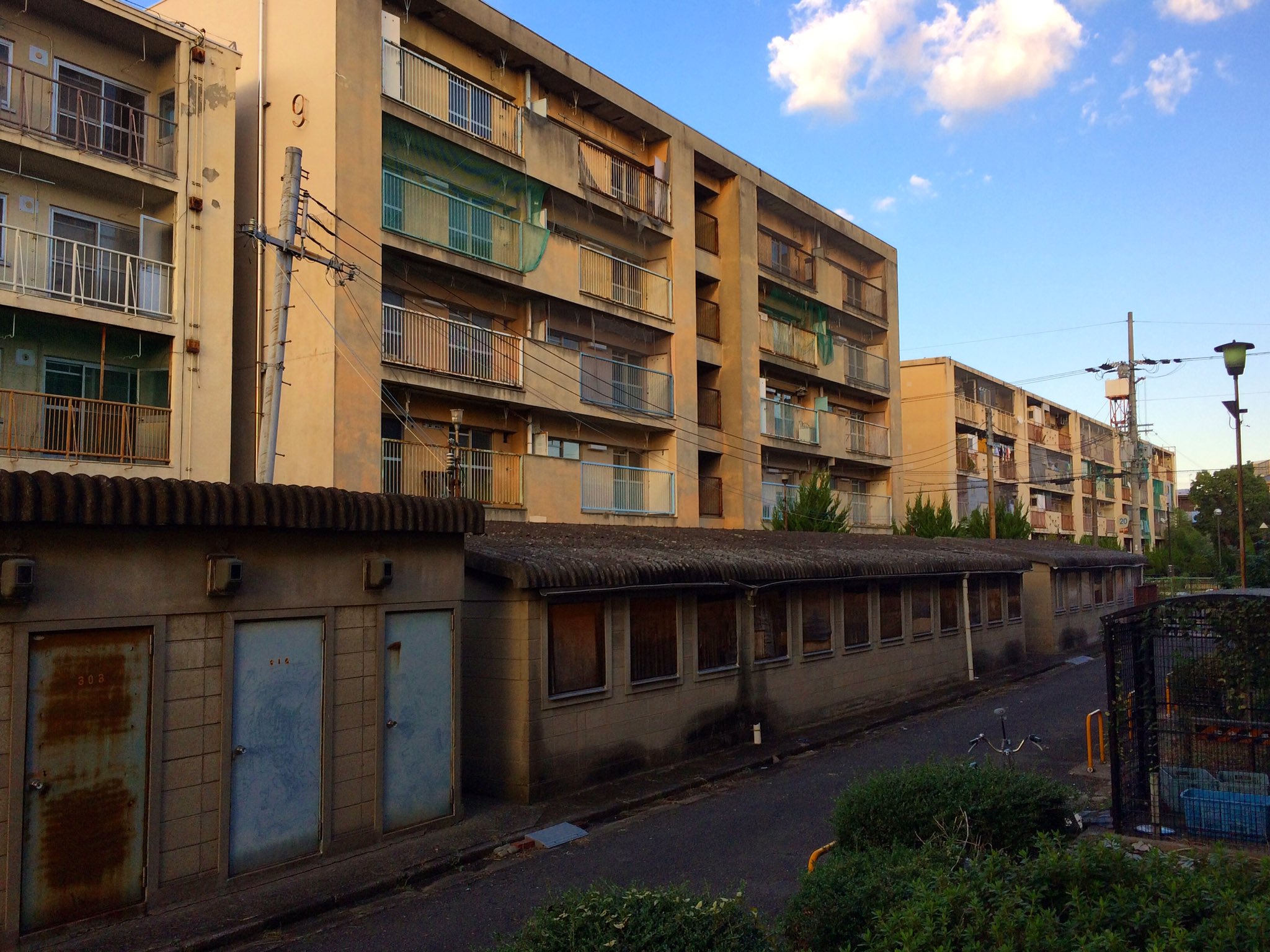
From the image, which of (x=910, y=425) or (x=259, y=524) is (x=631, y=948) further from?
(x=910, y=425)

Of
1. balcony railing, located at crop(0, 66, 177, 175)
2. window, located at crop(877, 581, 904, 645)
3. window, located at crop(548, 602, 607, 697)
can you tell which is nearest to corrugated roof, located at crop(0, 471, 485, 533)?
window, located at crop(548, 602, 607, 697)

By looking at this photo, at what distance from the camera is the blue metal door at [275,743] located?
30.8ft

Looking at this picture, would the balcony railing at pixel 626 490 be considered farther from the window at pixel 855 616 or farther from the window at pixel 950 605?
the window at pixel 950 605

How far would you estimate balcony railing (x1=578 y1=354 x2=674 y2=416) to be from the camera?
82.7 feet

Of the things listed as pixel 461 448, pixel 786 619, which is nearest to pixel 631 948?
pixel 786 619

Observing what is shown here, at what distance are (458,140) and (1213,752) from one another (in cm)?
1827

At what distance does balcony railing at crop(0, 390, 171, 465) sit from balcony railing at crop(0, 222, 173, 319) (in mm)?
1828

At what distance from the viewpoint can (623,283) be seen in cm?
2700

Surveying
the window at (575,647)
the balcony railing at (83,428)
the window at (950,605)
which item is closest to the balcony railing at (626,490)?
the window at (950,605)

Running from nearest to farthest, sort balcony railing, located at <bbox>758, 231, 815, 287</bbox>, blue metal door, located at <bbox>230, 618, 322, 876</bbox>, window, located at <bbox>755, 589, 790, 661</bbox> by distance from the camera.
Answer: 1. blue metal door, located at <bbox>230, 618, 322, 876</bbox>
2. window, located at <bbox>755, 589, 790, 661</bbox>
3. balcony railing, located at <bbox>758, 231, 815, 287</bbox>

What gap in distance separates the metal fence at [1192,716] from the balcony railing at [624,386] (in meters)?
16.3

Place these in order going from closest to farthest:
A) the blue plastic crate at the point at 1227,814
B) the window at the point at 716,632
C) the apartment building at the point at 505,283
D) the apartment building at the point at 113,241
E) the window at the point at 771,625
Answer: the blue plastic crate at the point at 1227,814 → the window at the point at 716,632 → the apartment building at the point at 113,241 → the window at the point at 771,625 → the apartment building at the point at 505,283

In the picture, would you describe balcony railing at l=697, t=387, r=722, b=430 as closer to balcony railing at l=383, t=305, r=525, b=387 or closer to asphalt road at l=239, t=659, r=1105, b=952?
balcony railing at l=383, t=305, r=525, b=387

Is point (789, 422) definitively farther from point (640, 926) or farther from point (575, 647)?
point (640, 926)
